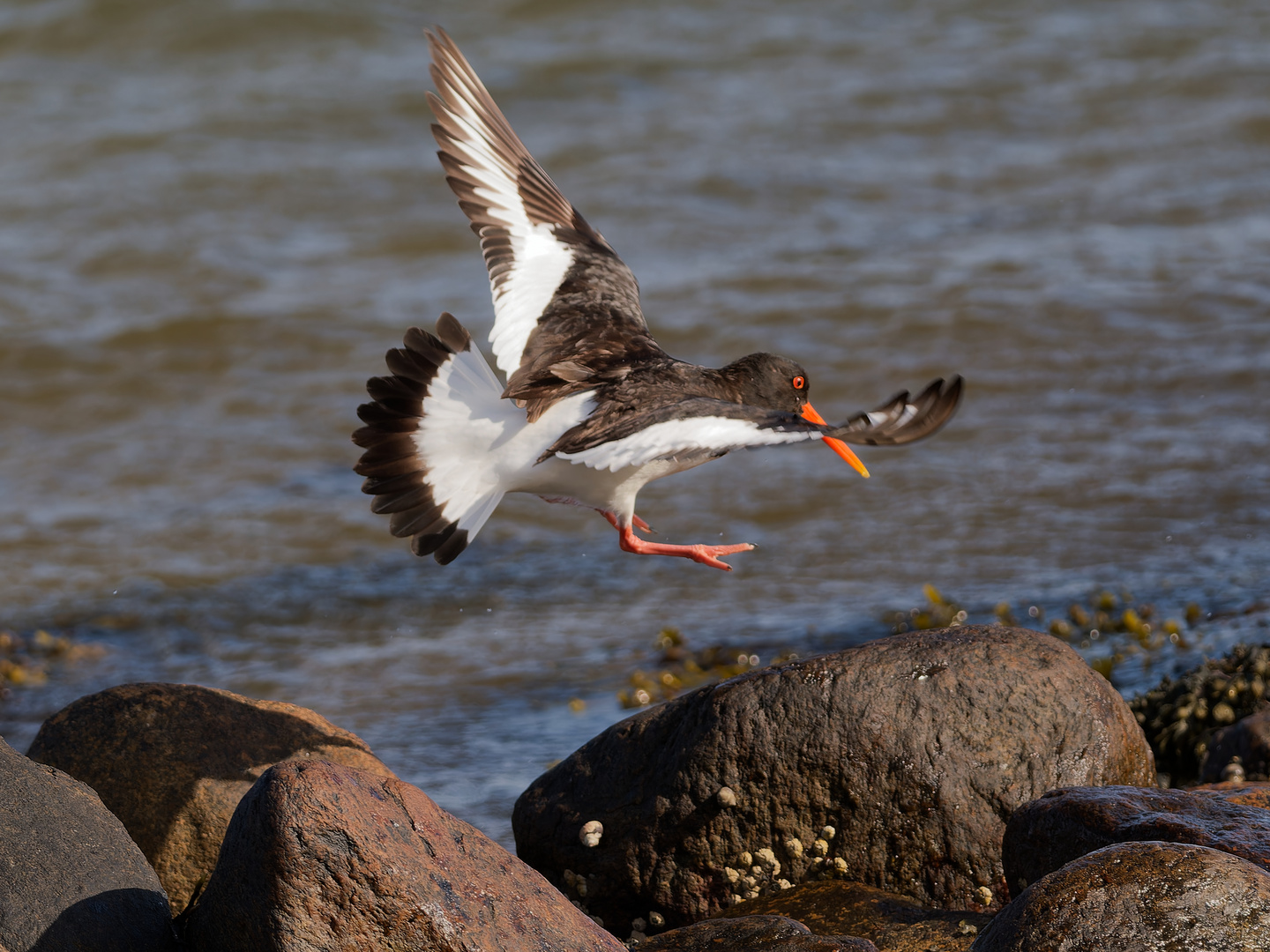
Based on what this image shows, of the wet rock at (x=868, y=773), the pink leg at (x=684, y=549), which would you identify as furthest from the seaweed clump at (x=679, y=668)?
the wet rock at (x=868, y=773)

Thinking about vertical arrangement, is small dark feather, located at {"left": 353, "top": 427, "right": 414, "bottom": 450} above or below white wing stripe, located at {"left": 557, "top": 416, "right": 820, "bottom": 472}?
below

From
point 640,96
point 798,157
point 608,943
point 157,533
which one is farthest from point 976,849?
point 640,96

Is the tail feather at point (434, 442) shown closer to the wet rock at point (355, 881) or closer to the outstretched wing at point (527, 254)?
the outstretched wing at point (527, 254)

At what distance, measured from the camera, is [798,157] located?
14.1 metres

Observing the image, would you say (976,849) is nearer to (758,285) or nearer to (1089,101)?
(758,285)

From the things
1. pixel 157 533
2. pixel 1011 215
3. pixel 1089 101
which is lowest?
pixel 157 533

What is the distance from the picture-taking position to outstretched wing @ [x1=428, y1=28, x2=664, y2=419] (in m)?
5.32

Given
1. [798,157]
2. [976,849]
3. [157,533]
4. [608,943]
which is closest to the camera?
[608,943]

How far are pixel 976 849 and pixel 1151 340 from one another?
24.4 feet

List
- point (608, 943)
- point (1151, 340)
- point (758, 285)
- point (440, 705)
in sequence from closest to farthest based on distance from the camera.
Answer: point (608, 943) < point (440, 705) < point (1151, 340) < point (758, 285)

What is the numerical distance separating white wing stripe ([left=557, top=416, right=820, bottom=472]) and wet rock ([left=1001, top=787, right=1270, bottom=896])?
1147 mm

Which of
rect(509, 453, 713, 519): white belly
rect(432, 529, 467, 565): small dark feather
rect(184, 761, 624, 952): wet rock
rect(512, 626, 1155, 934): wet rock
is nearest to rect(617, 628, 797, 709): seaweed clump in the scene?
rect(509, 453, 713, 519): white belly

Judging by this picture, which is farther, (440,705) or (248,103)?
(248,103)

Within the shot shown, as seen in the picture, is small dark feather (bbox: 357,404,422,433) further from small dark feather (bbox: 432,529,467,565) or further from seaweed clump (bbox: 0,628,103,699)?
seaweed clump (bbox: 0,628,103,699)
